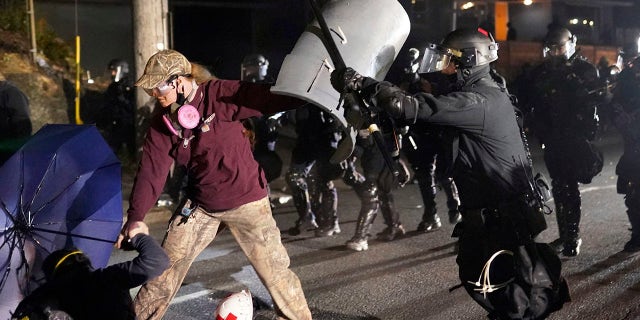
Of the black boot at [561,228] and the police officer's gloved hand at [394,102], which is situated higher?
the police officer's gloved hand at [394,102]

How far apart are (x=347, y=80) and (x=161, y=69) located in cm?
119

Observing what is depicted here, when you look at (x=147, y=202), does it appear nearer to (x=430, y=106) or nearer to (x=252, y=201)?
(x=252, y=201)

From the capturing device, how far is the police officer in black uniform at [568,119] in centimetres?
710

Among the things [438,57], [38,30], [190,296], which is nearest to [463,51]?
[438,57]

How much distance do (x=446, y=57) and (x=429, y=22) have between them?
25.0 metres

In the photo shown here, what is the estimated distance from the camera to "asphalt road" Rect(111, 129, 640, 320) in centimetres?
557

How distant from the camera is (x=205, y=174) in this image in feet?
14.6

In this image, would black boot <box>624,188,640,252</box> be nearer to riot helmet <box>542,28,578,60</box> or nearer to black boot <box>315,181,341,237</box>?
riot helmet <box>542,28,578,60</box>

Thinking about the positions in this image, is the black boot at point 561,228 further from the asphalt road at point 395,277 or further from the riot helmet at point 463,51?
the riot helmet at point 463,51

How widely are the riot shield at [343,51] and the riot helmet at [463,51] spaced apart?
13.2 inches

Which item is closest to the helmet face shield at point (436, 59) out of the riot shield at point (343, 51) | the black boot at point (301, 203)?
the riot shield at point (343, 51)

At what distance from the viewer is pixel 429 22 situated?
28.6m

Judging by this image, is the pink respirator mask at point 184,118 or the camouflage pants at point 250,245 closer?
the pink respirator mask at point 184,118

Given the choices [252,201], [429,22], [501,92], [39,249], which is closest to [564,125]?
[501,92]
